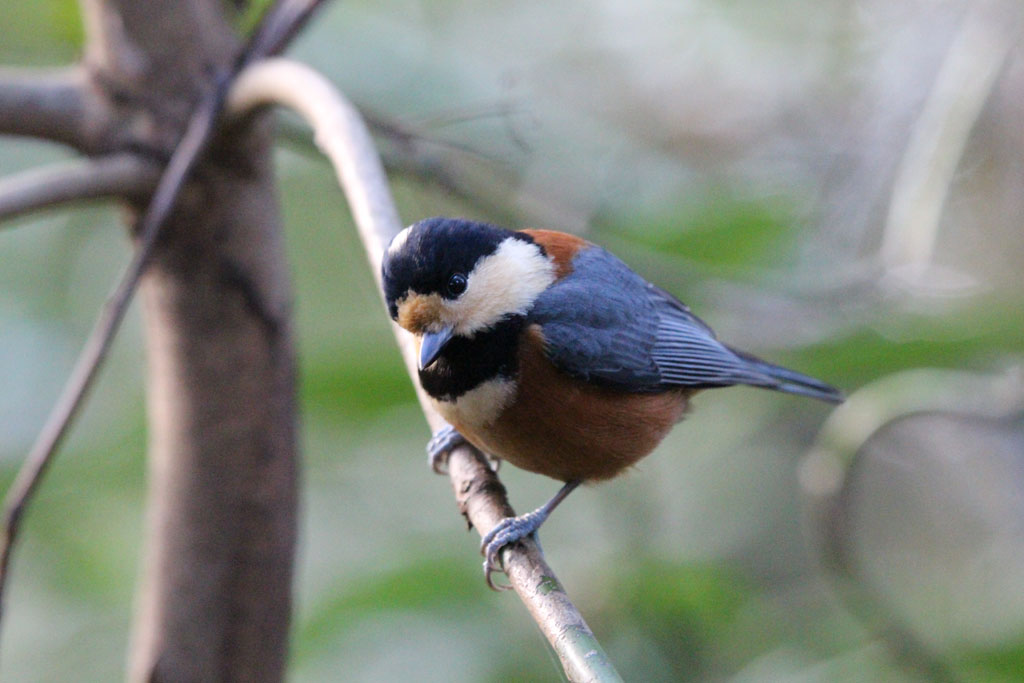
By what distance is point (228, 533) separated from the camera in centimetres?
194

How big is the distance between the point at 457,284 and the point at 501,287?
102 mm

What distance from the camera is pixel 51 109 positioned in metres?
1.86

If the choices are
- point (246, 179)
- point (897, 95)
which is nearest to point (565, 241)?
point (246, 179)

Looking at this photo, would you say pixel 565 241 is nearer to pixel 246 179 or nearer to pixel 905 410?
pixel 246 179

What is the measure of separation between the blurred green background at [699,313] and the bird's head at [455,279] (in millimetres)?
376

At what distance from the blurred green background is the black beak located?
54 cm

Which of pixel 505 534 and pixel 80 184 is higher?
pixel 80 184

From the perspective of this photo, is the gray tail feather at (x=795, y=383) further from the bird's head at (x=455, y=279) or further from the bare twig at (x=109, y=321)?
the bare twig at (x=109, y=321)

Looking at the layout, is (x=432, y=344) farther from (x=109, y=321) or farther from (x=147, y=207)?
(x=147, y=207)

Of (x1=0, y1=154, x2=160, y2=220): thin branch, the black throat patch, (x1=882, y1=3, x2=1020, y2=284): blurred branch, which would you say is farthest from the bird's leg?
(x1=882, y1=3, x2=1020, y2=284): blurred branch

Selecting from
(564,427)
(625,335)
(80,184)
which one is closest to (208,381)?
(80,184)

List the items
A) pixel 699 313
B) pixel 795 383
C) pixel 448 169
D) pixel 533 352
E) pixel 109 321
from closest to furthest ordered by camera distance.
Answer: pixel 109 321
pixel 533 352
pixel 795 383
pixel 448 169
pixel 699 313

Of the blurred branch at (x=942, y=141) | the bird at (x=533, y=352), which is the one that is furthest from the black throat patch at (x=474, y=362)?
the blurred branch at (x=942, y=141)


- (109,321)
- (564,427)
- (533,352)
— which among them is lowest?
(564,427)
